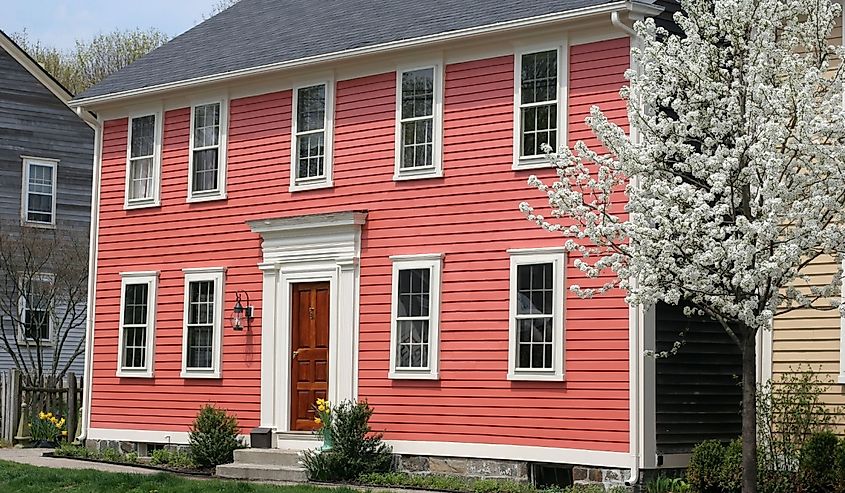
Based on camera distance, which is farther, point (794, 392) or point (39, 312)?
point (39, 312)

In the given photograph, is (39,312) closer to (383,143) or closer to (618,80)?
(383,143)

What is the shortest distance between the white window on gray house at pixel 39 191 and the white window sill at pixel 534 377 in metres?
19.7

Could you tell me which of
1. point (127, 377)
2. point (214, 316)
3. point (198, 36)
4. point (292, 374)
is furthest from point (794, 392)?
point (198, 36)

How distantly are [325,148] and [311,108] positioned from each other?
760 mm

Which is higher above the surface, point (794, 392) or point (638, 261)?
point (638, 261)

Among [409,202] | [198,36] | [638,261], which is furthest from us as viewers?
[198,36]

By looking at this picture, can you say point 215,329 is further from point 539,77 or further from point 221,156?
point 539,77

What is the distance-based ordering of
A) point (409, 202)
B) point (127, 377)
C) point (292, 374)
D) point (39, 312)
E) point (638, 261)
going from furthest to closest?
1. point (39, 312)
2. point (127, 377)
3. point (292, 374)
4. point (409, 202)
5. point (638, 261)

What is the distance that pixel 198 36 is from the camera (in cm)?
2603

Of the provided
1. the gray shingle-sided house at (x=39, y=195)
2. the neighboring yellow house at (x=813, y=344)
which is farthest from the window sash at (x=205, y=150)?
the gray shingle-sided house at (x=39, y=195)

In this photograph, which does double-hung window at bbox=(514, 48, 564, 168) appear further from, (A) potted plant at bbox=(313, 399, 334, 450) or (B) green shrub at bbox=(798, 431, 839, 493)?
(B) green shrub at bbox=(798, 431, 839, 493)

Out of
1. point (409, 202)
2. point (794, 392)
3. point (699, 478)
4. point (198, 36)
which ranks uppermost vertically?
point (198, 36)

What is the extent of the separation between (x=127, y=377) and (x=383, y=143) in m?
6.84

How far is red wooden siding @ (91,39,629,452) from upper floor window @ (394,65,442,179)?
160mm
